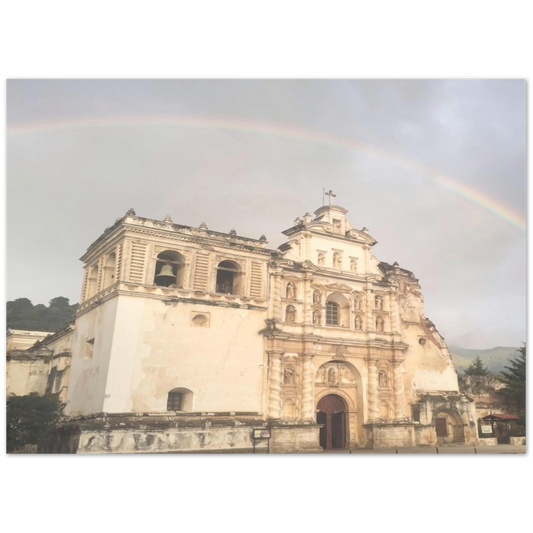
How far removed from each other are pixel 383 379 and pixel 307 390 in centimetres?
568

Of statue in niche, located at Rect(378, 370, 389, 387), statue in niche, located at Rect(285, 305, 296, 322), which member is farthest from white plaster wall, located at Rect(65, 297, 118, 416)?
statue in niche, located at Rect(378, 370, 389, 387)

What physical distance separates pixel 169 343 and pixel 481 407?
21.6 metres

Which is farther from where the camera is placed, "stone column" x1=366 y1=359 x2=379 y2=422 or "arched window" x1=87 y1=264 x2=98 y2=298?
"stone column" x1=366 y1=359 x2=379 y2=422

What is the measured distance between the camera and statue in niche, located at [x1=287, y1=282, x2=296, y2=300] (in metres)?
28.8

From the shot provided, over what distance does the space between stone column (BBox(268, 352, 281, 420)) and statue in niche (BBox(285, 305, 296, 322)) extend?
2.26m

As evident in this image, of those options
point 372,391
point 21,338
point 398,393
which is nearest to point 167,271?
point 372,391

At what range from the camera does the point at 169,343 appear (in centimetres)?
2411

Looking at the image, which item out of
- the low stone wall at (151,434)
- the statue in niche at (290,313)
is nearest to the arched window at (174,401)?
the low stone wall at (151,434)

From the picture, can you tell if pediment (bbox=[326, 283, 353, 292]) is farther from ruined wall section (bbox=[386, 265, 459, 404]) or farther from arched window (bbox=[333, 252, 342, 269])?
ruined wall section (bbox=[386, 265, 459, 404])

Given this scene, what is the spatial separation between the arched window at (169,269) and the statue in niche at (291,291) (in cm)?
620

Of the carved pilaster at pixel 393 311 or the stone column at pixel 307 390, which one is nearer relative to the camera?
the stone column at pixel 307 390

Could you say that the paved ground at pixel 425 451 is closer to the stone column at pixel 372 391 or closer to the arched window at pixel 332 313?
the stone column at pixel 372 391

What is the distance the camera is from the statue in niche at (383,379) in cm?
3046

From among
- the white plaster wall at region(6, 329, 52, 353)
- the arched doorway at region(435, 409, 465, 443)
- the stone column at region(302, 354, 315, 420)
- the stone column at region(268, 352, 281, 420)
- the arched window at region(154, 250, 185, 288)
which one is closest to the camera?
the arched window at region(154, 250, 185, 288)
